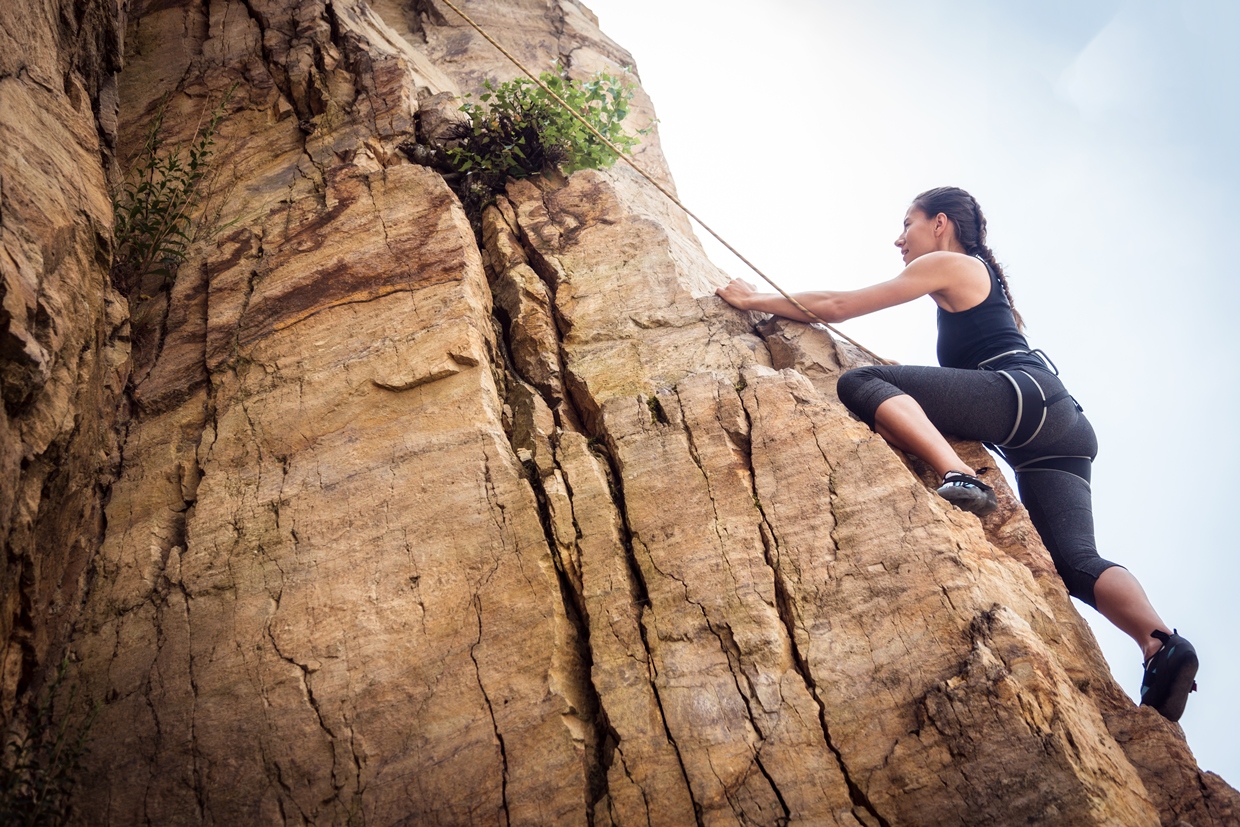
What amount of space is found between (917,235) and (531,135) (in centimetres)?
273

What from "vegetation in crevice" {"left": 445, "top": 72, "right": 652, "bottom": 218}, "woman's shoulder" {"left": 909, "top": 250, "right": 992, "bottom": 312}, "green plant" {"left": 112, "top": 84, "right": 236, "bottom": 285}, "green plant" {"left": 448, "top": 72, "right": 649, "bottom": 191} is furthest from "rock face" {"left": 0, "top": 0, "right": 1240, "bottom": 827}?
"woman's shoulder" {"left": 909, "top": 250, "right": 992, "bottom": 312}

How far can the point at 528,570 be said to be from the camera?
13.7 feet

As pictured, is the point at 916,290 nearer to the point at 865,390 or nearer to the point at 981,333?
the point at 981,333

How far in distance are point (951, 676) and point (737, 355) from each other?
2.20 m

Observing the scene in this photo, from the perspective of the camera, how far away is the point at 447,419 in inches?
185

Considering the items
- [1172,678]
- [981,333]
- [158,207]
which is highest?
[158,207]

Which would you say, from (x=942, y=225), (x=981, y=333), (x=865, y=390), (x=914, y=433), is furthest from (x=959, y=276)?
(x=914, y=433)

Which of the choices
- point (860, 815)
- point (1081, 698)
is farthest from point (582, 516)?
point (1081, 698)

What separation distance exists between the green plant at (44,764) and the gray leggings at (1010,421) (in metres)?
4.09

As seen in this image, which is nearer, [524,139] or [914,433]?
[914,433]

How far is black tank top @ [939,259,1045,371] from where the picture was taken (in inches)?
199

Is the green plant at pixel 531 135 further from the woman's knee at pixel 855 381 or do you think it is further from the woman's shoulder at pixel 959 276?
the woman's knee at pixel 855 381

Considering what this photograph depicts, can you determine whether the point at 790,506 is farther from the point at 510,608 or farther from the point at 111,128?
the point at 111,128

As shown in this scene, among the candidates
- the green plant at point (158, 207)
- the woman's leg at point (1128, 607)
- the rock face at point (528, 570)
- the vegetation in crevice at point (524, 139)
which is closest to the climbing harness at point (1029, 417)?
the rock face at point (528, 570)
